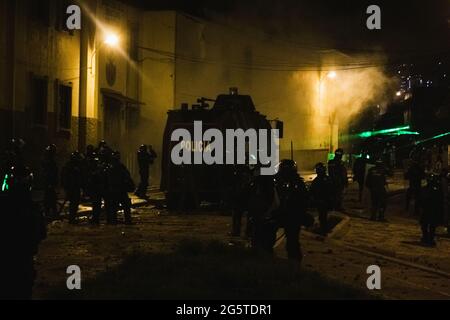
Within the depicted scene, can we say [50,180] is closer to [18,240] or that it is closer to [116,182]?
[116,182]

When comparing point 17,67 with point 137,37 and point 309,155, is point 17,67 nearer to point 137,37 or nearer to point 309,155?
point 137,37

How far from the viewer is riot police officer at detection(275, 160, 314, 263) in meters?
9.75

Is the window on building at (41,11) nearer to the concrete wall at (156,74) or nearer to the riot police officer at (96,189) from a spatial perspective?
the riot police officer at (96,189)

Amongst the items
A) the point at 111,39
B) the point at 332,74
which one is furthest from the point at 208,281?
the point at 332,74

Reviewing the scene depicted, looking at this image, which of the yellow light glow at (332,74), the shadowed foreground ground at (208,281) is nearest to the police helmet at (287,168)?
the shadowed foreground ground at (208,281)

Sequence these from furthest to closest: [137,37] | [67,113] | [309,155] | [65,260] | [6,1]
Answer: [309,155] < [137,37] < [67,113] < [6,1] < [65,260]

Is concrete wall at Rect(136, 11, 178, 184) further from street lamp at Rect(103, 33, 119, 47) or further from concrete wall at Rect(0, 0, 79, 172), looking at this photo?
concrete wall at Rect(0, 0, 79, 172)

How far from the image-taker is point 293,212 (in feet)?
32.0

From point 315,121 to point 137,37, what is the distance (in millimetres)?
21944

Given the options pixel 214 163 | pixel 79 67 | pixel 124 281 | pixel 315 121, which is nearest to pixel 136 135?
pixel 79 67

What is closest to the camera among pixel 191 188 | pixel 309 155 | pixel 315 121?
pixel 191 188

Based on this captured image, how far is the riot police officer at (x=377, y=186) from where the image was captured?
61.8ft

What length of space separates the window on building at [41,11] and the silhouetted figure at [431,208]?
51.6 ft

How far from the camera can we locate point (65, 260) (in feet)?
36.1
